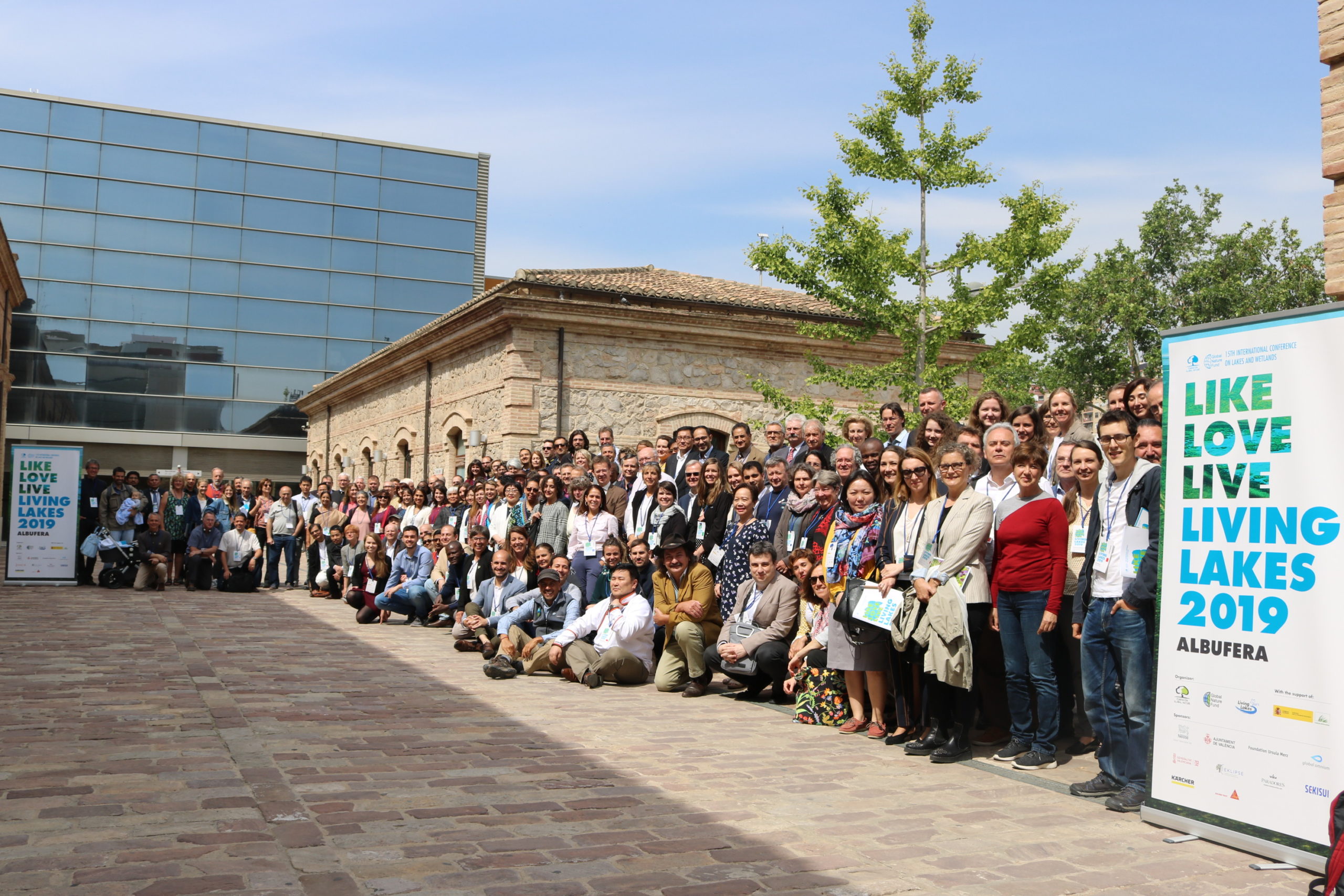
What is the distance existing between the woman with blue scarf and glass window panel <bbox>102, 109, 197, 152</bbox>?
1764 inches

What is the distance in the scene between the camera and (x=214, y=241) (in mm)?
45625

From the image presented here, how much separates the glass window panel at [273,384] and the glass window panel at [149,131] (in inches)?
379

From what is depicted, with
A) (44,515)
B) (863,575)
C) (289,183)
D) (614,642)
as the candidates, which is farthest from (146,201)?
(863,575)

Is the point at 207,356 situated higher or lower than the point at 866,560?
higher

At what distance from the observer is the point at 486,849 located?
15.7 feet

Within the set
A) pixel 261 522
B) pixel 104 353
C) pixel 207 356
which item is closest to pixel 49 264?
pixel 104 353

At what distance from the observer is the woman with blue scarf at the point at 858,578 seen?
773 cm

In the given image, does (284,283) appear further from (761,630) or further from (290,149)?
(761,630)

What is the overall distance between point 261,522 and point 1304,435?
19.2 m

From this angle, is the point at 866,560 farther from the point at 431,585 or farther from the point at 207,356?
the point at 207,356

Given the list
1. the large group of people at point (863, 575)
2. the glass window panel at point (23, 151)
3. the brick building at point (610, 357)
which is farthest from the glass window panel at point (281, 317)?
the large group of people at point (863, 575)

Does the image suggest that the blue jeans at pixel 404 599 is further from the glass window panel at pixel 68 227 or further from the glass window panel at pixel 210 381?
the glass window panel at pixel 68 227

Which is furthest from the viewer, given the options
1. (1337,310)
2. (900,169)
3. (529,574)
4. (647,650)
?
(900,169)

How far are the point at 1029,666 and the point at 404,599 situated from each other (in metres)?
9.91
